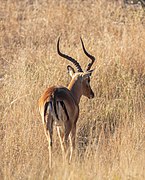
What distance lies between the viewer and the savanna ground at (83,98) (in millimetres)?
6527

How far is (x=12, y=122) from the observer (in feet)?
26.3

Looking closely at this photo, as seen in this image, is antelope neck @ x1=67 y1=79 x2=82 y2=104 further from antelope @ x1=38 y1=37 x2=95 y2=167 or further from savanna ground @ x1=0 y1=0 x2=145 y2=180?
savanna ground @ x1=0 y1=0 x2=145 y2=180

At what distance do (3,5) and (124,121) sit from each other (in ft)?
25.8

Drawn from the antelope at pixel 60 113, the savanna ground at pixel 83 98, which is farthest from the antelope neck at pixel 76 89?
the savanna ground at pixel 83 98

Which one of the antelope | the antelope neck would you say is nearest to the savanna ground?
the antelope

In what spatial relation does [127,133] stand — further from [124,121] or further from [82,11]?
[82,11]

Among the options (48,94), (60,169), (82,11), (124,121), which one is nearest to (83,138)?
(124,121)

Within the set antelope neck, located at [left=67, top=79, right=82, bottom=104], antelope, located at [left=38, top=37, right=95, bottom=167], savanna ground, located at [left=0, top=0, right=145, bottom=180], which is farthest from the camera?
antelope neck, located at [left=67, top=79, right=82, bottom=104]

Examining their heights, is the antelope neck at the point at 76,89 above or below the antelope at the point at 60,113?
above

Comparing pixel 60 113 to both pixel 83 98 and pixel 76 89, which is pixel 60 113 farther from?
pixel 83 98

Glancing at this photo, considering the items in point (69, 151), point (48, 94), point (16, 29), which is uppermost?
point (16, 29)

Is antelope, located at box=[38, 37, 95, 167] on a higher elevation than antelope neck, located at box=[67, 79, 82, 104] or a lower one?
lower

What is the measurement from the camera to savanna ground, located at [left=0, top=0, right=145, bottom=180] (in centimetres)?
653

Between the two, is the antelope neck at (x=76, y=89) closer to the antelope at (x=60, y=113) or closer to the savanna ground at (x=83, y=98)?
the antelope at (x=60, y=113)
